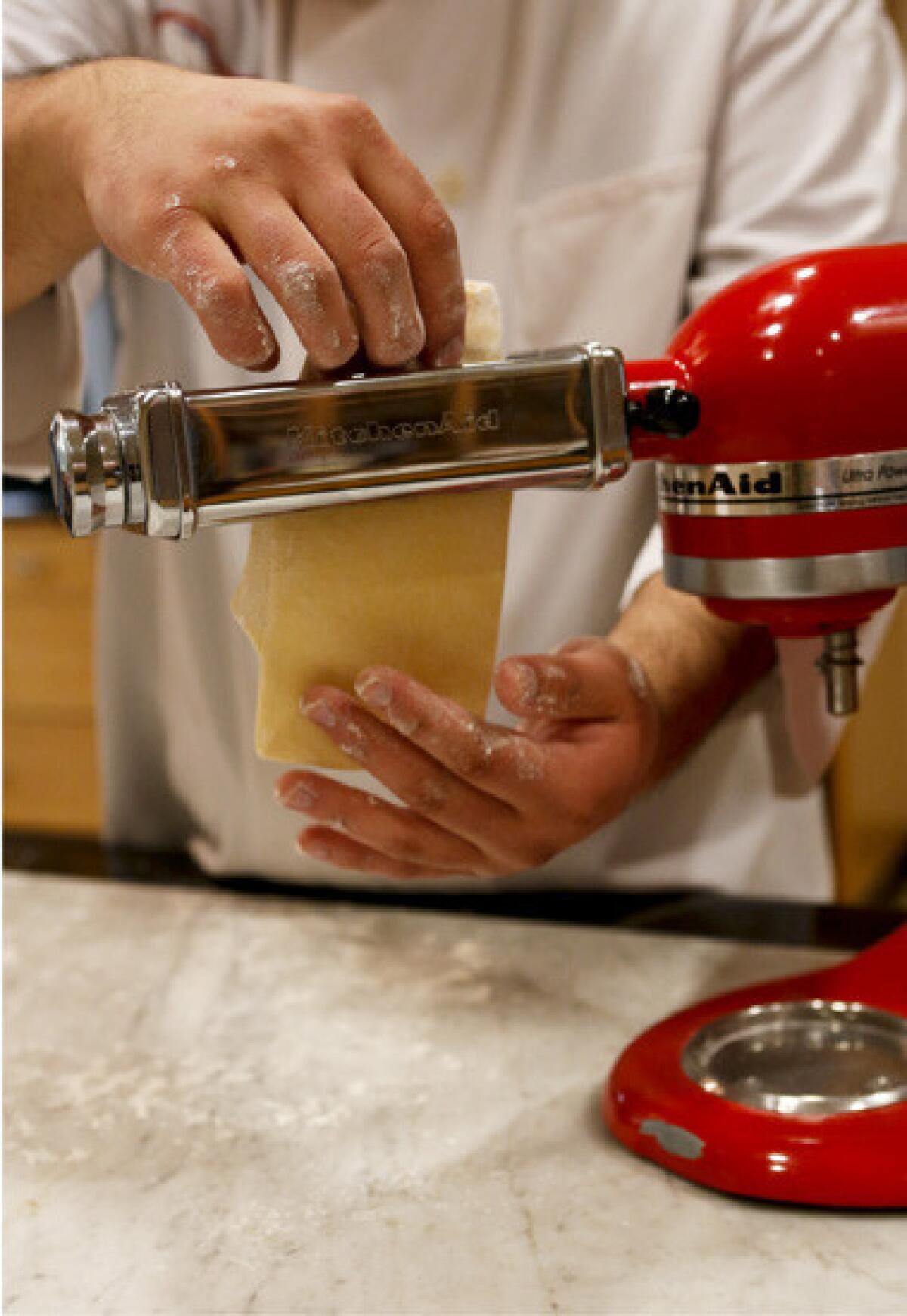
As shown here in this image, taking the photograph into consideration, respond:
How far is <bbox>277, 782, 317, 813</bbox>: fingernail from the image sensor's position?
2.33ft

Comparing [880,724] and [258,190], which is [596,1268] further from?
[880,724]

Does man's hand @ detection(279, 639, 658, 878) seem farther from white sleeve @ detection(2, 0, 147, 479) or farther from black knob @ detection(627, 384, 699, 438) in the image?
white sleeve @ detection(2, 0, 147, 479)

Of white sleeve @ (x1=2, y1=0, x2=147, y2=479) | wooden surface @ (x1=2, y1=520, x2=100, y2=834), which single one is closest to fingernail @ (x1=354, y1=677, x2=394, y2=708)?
white sleeve @ (x1=2, y1=0, x2=147, y2=479)

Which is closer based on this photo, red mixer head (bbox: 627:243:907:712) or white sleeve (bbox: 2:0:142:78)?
red mixer head (bbox: 627:243:907:712)

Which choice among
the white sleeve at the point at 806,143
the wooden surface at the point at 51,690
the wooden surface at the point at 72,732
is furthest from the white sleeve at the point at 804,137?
the wooden surface at the point at 51,690

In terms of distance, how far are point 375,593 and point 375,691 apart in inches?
1.7

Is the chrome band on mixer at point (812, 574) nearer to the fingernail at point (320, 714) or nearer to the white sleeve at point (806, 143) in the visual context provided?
the fingernail at point (320, 714)

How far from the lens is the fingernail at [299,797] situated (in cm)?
71

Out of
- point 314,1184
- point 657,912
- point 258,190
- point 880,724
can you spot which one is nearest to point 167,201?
point 258,190

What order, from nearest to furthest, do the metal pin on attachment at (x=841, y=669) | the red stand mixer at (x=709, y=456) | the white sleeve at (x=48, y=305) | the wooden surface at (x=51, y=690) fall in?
the red stand mixer at (x=709, y=456) < the metal pin on attachment at (x=841, y=669) < the white sleeve at (x=48, y=305) < the wooden surface at (x=51, y=690)

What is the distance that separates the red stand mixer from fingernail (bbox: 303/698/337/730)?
119mm

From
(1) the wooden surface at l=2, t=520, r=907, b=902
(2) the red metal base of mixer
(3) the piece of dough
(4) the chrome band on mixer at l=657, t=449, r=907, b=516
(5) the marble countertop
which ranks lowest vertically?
(1) the wooden surface at l=2, t=520, r=907, b=902

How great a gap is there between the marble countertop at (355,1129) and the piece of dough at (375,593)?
160 mm

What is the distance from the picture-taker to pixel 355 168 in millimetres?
571
